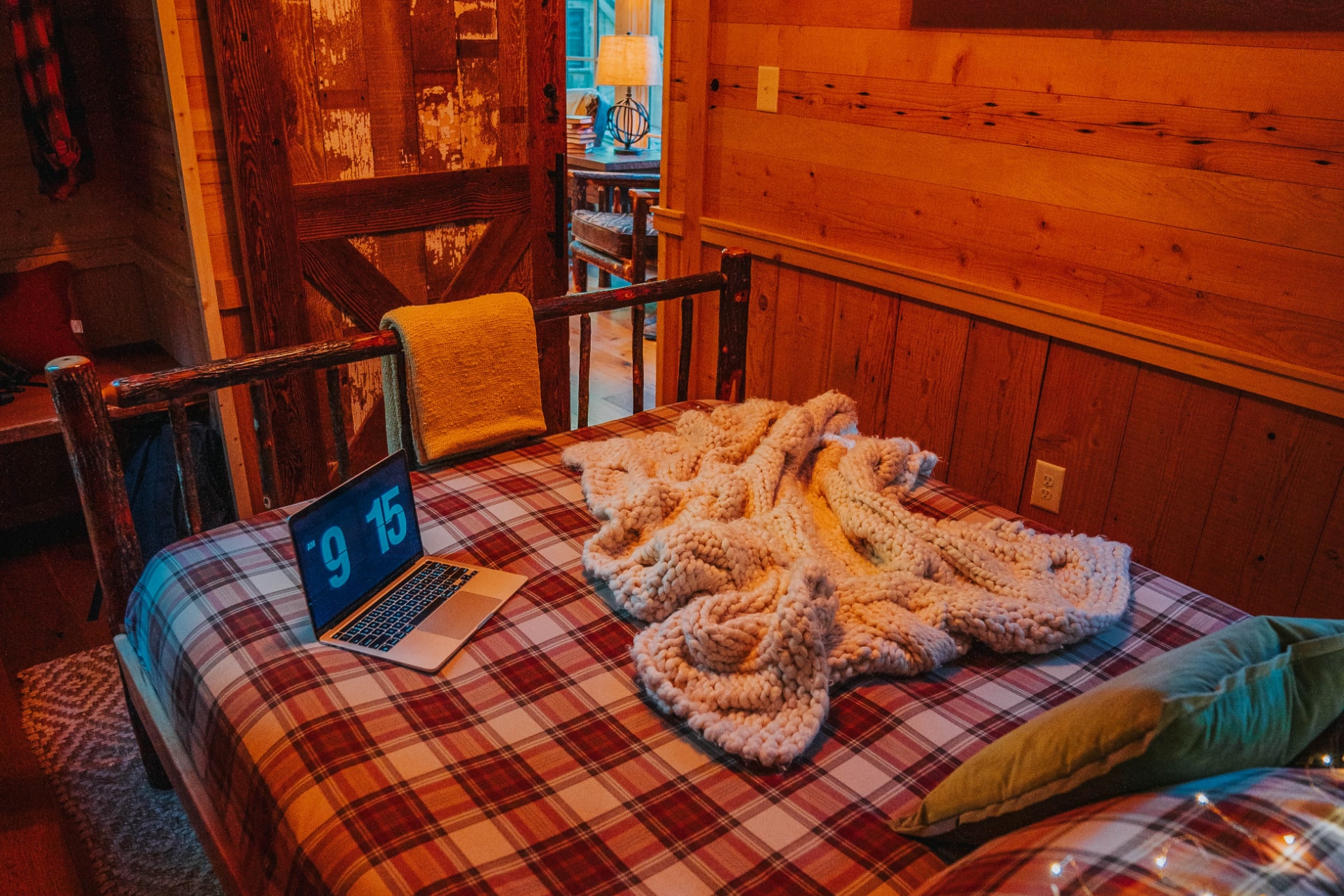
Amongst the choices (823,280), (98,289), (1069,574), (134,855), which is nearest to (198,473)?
(98,289)

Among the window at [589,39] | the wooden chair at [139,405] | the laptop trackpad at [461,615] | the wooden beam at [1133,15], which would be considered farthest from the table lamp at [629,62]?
the laptop trackpad at [461,615]

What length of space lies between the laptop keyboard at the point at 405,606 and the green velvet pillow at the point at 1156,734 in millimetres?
782

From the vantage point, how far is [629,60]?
504 cm

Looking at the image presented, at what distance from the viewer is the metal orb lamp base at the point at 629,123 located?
528 centimetres

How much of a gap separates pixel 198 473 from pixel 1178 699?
2533 mm

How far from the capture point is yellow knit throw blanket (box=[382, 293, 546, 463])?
6.28 feet

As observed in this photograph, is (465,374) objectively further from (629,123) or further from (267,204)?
(629,123)

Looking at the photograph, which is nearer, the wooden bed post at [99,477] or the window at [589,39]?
the wooden bed post at [99,477]

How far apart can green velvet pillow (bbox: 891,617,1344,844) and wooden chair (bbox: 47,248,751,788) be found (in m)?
1.25

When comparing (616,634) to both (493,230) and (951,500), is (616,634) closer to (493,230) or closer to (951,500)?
(951,500)

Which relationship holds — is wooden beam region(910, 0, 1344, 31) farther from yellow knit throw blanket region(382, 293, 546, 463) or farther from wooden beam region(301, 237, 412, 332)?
wooden beam region(301, 237, 412, 332)

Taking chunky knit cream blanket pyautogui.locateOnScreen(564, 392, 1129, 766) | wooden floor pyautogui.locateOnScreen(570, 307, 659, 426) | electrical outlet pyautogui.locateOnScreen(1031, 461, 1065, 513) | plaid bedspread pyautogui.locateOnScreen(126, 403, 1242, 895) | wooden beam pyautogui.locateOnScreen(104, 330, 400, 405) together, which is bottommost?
wooden floor pyautogui.locateOnScreen(570, 307, 659, 426)

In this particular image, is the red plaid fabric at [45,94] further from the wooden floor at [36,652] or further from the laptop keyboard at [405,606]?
the laptop keyboard at [405,606]

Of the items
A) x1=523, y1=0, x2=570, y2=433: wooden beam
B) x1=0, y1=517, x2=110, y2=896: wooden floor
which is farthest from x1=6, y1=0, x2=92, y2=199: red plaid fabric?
x1=523, y1=0, x2=570, y2=433: wooden beam
